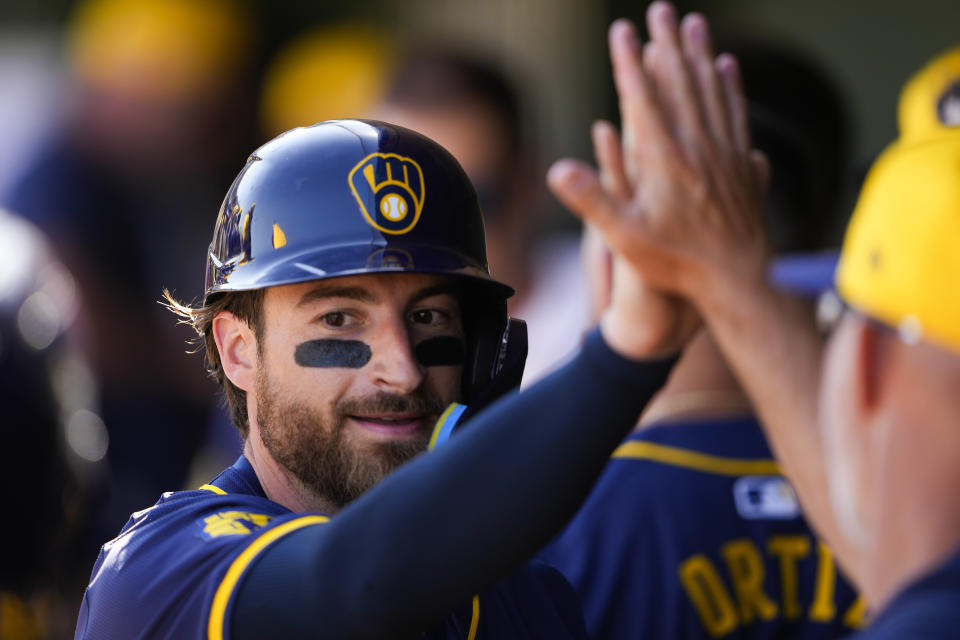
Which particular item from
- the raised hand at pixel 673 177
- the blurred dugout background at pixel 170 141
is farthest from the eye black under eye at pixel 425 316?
the blurred dugout background at pixel 170 141

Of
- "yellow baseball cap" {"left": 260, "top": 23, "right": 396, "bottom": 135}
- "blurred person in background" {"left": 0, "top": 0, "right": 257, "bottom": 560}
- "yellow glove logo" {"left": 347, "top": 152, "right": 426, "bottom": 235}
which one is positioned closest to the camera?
"yellow glove logo" {"left": 347, "top": 152, "right": 426, "bottom": 235}

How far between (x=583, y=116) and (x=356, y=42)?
5.08 feet

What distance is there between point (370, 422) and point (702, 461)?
4.41 feet

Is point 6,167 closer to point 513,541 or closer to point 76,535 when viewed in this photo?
point 76,535

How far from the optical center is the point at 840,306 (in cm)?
201

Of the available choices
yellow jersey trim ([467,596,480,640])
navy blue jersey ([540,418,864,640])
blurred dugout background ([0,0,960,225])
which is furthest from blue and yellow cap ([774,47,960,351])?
blurred dugout background ([0,0,960,225])

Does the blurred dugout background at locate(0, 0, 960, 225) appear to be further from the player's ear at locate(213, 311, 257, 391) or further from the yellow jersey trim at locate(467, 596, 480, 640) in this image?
the yellow jersey trim at locate(467, 596, 480, 640)

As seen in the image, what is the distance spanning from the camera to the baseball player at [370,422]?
209 cm

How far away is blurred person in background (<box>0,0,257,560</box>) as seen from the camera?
6004 mm

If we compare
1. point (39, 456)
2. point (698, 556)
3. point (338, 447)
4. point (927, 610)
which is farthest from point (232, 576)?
point (39, 456)

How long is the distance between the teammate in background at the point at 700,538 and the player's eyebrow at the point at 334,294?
1206 millimetres

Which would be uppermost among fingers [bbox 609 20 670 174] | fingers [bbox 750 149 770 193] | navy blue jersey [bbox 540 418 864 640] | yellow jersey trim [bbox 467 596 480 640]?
fingers [bbox 609 20 670 174]

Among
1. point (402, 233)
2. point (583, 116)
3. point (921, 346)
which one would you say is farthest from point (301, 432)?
point (583, 116)

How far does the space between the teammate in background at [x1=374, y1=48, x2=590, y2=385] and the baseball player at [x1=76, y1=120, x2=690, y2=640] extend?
2.39 meters
